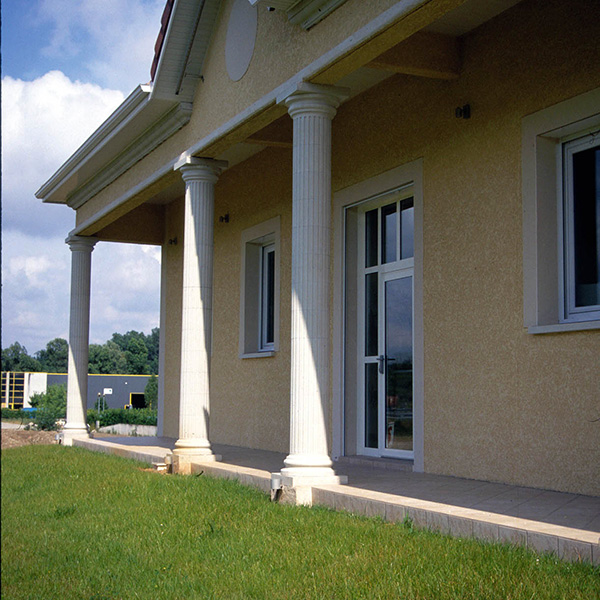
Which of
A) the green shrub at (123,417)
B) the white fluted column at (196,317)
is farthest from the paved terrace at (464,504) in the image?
the green shrub at (123,417)

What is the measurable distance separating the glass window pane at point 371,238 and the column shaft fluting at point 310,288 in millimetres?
2473

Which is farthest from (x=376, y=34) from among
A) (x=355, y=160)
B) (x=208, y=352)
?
(x=208, y=352)

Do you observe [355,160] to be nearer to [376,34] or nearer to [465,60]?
[465,60]

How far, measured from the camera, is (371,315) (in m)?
9.37

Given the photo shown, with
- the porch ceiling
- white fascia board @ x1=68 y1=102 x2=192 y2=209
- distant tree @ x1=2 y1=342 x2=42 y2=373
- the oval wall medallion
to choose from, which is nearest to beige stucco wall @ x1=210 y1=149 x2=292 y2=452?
the porch ceiling

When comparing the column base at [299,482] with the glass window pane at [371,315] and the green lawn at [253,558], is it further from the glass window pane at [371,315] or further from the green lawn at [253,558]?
the glass window pane at [371,315]

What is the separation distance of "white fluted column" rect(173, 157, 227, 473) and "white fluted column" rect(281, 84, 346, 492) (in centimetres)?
269

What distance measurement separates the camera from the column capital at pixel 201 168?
9.62 meters

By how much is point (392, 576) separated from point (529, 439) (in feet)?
9.84

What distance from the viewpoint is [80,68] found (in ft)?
2.94

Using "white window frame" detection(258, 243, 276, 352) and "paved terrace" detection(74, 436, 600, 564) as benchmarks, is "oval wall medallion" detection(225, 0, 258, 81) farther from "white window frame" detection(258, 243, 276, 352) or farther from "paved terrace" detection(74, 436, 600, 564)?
"paved terrace" detection(74, 436, 600, 564)

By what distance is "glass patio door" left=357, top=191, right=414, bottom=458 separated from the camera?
8.67 m

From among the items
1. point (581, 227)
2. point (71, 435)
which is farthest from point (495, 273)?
point (71, 435)

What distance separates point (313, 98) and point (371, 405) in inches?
156
